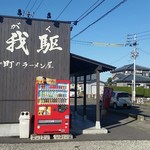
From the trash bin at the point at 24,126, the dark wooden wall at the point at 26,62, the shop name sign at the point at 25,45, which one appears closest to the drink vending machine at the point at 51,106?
the trash bin at the point at 24,126

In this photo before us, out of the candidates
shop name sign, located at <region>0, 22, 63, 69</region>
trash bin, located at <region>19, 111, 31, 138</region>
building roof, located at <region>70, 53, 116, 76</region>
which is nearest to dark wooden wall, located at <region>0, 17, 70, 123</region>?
shop name sign, located at <region>0, 22, 63, 69</region>

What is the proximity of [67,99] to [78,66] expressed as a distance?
5.13m

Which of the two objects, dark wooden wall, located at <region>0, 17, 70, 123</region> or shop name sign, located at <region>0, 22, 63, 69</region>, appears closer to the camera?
dark wooden wall, located at <region>0, 17, 70, 123</region>

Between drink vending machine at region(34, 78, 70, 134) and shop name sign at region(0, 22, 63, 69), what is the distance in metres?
1.28

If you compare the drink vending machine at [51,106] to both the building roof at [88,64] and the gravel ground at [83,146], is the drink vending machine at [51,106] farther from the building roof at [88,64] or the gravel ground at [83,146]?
the building roof at [88,64]

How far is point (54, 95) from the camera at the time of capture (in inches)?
581

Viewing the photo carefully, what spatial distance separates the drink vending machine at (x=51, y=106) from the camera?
1448 centimetres

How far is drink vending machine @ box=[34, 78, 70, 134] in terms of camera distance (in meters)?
14.5

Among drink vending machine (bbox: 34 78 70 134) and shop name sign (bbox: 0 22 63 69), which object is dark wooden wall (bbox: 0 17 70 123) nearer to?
shop name sign (bbox: 0 22 63 69)

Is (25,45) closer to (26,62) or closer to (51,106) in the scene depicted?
(26,62)

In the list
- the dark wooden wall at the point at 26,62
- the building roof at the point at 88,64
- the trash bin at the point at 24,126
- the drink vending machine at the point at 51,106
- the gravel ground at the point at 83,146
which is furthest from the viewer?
the building roof at the point at 88,64

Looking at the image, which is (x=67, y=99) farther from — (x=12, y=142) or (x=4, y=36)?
(x=4, y=36)

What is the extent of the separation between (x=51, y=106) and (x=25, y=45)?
3076 millimetres

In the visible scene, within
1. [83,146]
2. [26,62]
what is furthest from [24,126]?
[83,146]
